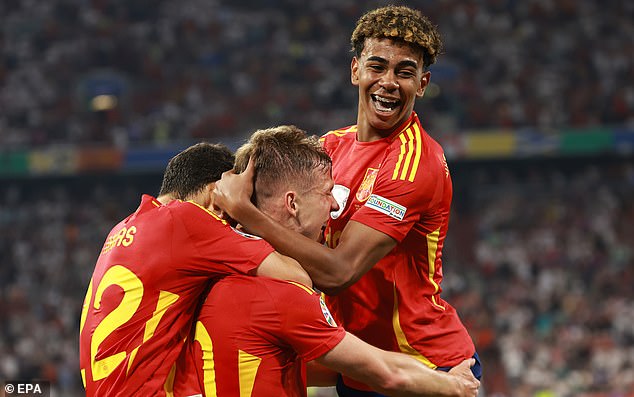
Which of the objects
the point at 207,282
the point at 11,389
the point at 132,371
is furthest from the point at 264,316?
the point at 11,389

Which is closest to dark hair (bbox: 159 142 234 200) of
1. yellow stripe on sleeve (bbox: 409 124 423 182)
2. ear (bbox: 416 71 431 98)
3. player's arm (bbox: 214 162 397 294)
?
player's arm (bbox: 214 162 397 294)

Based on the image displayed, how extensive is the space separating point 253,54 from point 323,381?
19389 mm

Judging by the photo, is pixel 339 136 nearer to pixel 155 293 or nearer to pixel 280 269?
pixel 280 269

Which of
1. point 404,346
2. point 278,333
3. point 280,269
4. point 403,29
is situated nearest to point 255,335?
point 278,333

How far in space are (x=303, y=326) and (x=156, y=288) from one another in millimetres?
616

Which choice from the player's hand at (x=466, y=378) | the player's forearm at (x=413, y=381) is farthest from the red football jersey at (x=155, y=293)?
the player's hand at (x=466, y=378)

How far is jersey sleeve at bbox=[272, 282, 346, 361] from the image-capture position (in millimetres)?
3473

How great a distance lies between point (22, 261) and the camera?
20.8 meters

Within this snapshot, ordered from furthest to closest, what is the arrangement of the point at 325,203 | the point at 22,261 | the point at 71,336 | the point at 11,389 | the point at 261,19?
the point at 261,19
the point at 22,261
the point at 71,336
the point at 11,389
the point at 325,203

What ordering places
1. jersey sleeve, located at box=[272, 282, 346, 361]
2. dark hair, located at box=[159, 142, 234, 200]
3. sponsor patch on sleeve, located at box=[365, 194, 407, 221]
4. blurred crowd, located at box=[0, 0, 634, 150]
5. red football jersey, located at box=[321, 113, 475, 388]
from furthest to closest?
blurred crowd, located at box=[0, 0, 634, 150] → red football jersey, located at box=[321, 113, 475, 388] → sponsor patch on sleeve, located at box=[365, 194, 407, 221] → dark hair, located at box=[159, 142, 234, 200] → jersey sleeve, located at box=[272, 282, 346, 361]

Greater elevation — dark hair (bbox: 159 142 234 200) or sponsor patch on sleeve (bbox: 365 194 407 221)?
dark hair (bbox: 159 142 234 200)

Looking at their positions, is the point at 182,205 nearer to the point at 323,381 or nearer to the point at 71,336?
the point at 323,381

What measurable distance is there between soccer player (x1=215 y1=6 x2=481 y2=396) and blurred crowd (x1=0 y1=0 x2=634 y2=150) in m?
15.9

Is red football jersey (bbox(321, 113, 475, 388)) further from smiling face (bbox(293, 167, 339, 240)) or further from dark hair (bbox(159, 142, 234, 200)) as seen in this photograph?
dark hair (bbox(159, 142, 234, 200))
